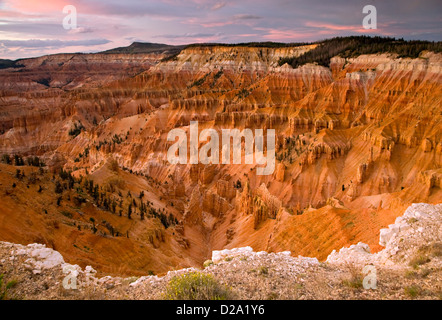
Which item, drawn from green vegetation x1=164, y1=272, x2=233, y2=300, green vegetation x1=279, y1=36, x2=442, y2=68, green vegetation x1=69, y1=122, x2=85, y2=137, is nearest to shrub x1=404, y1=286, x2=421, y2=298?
green vegetation x1=164, y1=272, x2=233, y2=300

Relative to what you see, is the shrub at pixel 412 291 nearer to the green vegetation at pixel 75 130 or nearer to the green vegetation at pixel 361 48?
the green vegetation at pixel 361 48

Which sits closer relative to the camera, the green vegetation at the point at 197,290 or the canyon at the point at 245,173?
the green vegetation at the point at 197,290

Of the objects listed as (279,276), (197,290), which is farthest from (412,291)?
(197,290)

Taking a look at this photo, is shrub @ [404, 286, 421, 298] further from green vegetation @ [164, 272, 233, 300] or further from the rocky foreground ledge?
green vegetation @ [164, 272, 233, 300]

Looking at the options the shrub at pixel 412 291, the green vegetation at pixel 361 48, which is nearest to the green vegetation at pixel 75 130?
the green vegetation at pixel 361 48

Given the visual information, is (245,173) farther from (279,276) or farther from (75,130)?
(75,130)
